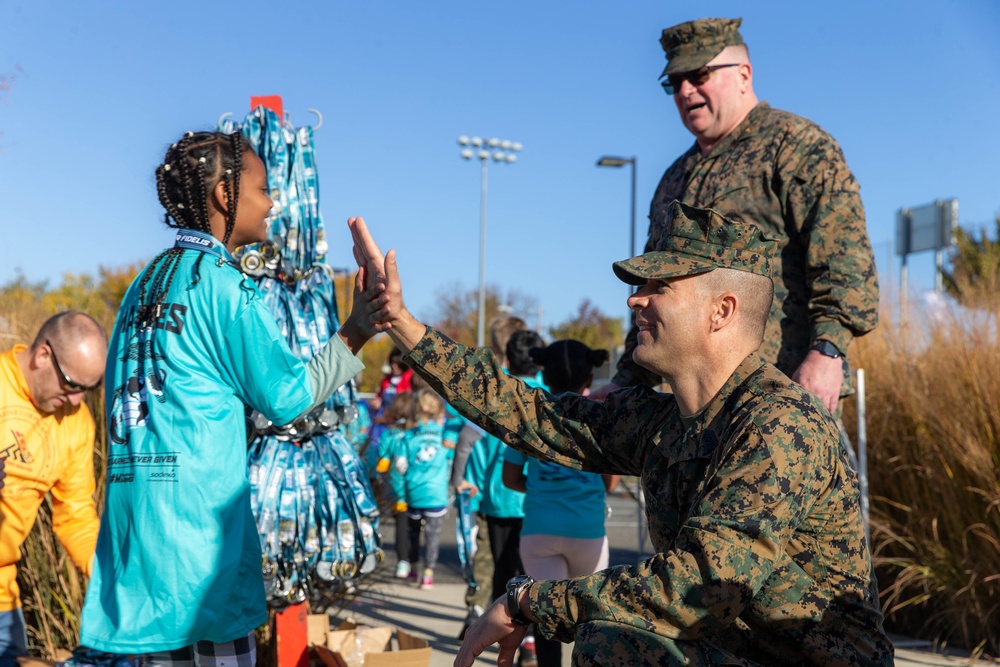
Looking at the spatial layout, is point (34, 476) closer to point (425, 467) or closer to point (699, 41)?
point (699, 41)

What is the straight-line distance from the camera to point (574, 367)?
4504 mm

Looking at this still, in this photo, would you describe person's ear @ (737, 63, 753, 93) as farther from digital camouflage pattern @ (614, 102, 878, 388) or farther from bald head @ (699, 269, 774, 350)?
bald head @ (699, 269, 774, 350)

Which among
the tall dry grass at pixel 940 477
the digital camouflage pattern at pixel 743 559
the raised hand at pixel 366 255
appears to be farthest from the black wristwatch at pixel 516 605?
the tall dry grass at pixel 940 477

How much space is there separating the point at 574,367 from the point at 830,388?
5.20 ft

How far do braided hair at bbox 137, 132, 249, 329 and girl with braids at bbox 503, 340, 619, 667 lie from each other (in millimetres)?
2061

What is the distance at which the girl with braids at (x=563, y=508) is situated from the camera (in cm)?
452

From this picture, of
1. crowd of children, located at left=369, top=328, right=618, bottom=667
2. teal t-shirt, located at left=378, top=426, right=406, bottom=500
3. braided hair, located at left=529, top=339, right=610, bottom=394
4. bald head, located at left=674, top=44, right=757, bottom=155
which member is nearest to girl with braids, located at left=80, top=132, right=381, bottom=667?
bald head, located at left=674, top=44, right=757, bottom=155

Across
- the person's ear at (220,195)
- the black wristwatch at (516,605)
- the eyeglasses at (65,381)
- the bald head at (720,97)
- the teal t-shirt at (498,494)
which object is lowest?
Answer: the teal t-shirt at (498,494)

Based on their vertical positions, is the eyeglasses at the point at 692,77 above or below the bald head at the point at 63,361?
above

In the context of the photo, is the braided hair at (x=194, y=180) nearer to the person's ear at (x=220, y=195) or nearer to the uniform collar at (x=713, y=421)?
the person's ear at (x=220, y=195)

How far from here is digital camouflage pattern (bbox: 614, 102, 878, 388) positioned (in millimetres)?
3215

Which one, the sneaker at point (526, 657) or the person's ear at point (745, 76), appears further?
the sneaker at point (526, 657)

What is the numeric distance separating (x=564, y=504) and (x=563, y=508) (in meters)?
0.02

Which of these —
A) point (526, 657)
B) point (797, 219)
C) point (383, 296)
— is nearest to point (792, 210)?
point (797, 219)
